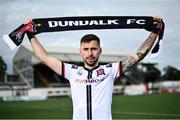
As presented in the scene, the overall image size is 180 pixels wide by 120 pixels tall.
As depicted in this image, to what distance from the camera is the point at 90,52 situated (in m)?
2.72

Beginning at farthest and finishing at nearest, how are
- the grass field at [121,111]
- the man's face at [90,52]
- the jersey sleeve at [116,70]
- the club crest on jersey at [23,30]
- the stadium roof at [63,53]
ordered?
the stadium roof at [63,53]
the grass field at [121,111]
the club crest on jersey at [23,30]
the jersey sleeve at [116,70]
the man's face at [90,52]

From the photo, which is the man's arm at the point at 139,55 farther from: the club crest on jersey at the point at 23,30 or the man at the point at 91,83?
the club crest on jersey at the point at 23,30

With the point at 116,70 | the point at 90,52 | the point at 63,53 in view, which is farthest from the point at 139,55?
the point at 63,53

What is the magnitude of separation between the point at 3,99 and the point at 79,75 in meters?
26.7

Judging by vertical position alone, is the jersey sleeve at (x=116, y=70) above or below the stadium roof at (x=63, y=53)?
below

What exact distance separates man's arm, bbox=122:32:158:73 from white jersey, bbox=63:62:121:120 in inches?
7.4

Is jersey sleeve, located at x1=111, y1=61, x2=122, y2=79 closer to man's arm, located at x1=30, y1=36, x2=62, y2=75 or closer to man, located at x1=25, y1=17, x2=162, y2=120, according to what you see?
man, located at x1=25, y1=17, x2=162, y2=120

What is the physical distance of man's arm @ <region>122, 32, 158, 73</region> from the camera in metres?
2.96

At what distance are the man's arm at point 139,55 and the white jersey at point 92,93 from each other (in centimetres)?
19

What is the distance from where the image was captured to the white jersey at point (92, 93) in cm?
273

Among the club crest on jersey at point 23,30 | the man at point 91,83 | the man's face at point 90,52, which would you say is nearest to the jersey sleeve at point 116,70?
the man at point 91,83

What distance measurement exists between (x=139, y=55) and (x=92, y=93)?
0.58m

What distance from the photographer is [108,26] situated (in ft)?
10.9

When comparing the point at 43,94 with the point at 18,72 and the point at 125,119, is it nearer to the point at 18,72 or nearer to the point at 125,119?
the point at 18,72
